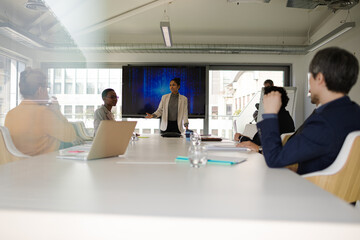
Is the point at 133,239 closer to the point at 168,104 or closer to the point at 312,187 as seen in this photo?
the point at 312,187

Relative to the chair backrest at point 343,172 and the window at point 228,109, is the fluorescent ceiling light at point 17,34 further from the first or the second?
the window at point 228,109

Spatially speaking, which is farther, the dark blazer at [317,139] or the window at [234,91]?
the window at [234,91]

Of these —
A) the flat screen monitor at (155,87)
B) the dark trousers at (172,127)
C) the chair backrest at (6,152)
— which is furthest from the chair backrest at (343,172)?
the flat screen monitor at (155,87)

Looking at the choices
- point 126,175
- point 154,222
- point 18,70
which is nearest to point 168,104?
point 18,70

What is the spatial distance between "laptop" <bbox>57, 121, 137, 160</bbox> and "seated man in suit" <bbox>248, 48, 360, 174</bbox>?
71cm

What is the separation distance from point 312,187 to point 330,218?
348 millimetres

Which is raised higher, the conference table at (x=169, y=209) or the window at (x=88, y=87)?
the window at (x=88, y=87)

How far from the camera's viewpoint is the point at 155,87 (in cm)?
858

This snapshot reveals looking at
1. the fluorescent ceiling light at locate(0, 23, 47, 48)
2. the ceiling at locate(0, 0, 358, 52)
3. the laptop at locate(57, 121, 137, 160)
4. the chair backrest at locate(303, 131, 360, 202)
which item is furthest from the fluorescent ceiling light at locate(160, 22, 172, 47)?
the chair backrest at locate(303, 131, 360, 202)

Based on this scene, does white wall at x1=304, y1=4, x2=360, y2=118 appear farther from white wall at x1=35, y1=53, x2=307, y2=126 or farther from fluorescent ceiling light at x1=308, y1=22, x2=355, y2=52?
white wall at x1=35, y1=53, x2=307, y2=126

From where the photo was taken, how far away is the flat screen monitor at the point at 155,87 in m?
8.49

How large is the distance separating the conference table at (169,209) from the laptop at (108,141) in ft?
1.38

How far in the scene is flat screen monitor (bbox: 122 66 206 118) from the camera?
8.49m

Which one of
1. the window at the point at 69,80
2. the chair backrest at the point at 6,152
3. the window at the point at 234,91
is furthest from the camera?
the window at the point at 234,91
